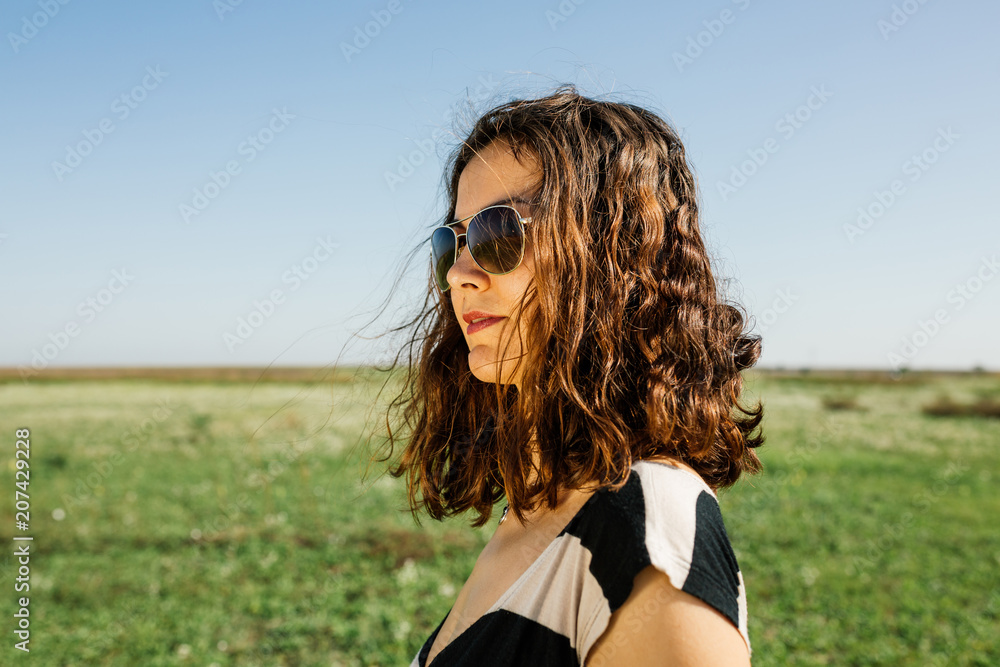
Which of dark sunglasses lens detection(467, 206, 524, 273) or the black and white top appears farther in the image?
dark sunglasses lens detection(467, 206, 524, 273)

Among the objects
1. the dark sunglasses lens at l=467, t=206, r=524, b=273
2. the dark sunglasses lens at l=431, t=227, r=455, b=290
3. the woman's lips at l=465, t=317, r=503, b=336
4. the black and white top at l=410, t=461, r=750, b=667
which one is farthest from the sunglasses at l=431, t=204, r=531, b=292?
the black and white top at l=410, t=461, r=750, b=667

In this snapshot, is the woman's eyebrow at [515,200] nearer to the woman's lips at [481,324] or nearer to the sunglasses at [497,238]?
the sunglasses at [497,238]

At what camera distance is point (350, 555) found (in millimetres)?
6840

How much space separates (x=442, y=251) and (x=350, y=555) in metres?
5.79

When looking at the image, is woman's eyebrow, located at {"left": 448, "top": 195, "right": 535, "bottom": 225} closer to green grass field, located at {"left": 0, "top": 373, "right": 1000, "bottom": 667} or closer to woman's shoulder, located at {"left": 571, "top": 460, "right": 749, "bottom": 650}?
woman's shoulder, located at {"left": 571, "top": 460, "right": 749, "bottom": 650}

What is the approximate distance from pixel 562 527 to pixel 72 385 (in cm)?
3485

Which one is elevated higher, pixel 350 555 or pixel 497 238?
pixel 497 238

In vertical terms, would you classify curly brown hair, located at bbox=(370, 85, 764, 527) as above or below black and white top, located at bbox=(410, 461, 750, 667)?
above

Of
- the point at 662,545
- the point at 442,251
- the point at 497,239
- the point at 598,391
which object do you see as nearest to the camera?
the point at 662,545

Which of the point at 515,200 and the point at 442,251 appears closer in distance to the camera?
the point at 515,200

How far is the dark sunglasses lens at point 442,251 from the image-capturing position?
182 centimetres

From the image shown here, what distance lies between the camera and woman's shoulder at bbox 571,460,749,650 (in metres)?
1.01

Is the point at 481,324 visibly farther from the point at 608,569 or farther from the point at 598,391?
the point at 608,569

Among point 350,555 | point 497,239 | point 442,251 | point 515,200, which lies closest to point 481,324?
point 497,239
